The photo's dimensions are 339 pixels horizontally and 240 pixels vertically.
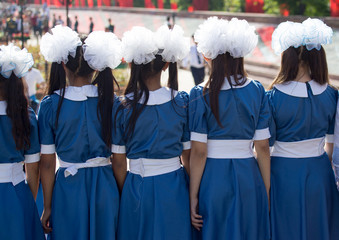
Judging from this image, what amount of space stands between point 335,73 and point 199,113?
39.7 feet

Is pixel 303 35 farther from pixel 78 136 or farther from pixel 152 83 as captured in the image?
pixel 78 136

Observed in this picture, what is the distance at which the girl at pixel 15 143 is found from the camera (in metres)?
2.61

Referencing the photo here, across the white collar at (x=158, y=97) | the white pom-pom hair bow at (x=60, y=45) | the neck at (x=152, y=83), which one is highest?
the white pom-pom hair bow at (x=60, y=45)

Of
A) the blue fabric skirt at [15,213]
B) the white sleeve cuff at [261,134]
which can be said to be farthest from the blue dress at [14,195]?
the white sleeve cuff at [261,134]

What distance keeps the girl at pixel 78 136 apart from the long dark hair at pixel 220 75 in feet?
2.00

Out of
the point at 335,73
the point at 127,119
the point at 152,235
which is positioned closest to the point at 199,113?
the point at 127,119

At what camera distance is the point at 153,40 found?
2646mm

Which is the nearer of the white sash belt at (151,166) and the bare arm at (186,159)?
the white sash belt at (151,166)

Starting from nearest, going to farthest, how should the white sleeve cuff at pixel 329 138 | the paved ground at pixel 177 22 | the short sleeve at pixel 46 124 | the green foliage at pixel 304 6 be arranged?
the short sleeve at pixel 46 124
the white sleeve cuff at pixel 329 138
the paved ground at pixel 177 22
the green foliage at pixel 304 6

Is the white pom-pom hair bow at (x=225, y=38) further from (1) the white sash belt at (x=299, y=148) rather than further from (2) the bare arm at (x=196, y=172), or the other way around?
(1) the white sash belt at (x=299, y=148)

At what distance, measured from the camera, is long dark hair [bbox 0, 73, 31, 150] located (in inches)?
103

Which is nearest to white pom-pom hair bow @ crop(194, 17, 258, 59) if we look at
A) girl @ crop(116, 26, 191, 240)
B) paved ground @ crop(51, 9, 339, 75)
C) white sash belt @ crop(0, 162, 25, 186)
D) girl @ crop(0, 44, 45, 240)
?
girl @ crop(116, 26, 191, 240)

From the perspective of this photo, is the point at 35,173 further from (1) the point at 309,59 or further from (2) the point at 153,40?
(1) the point at 309,59

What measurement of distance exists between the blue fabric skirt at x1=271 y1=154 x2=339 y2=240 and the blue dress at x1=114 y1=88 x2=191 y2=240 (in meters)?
0.67
